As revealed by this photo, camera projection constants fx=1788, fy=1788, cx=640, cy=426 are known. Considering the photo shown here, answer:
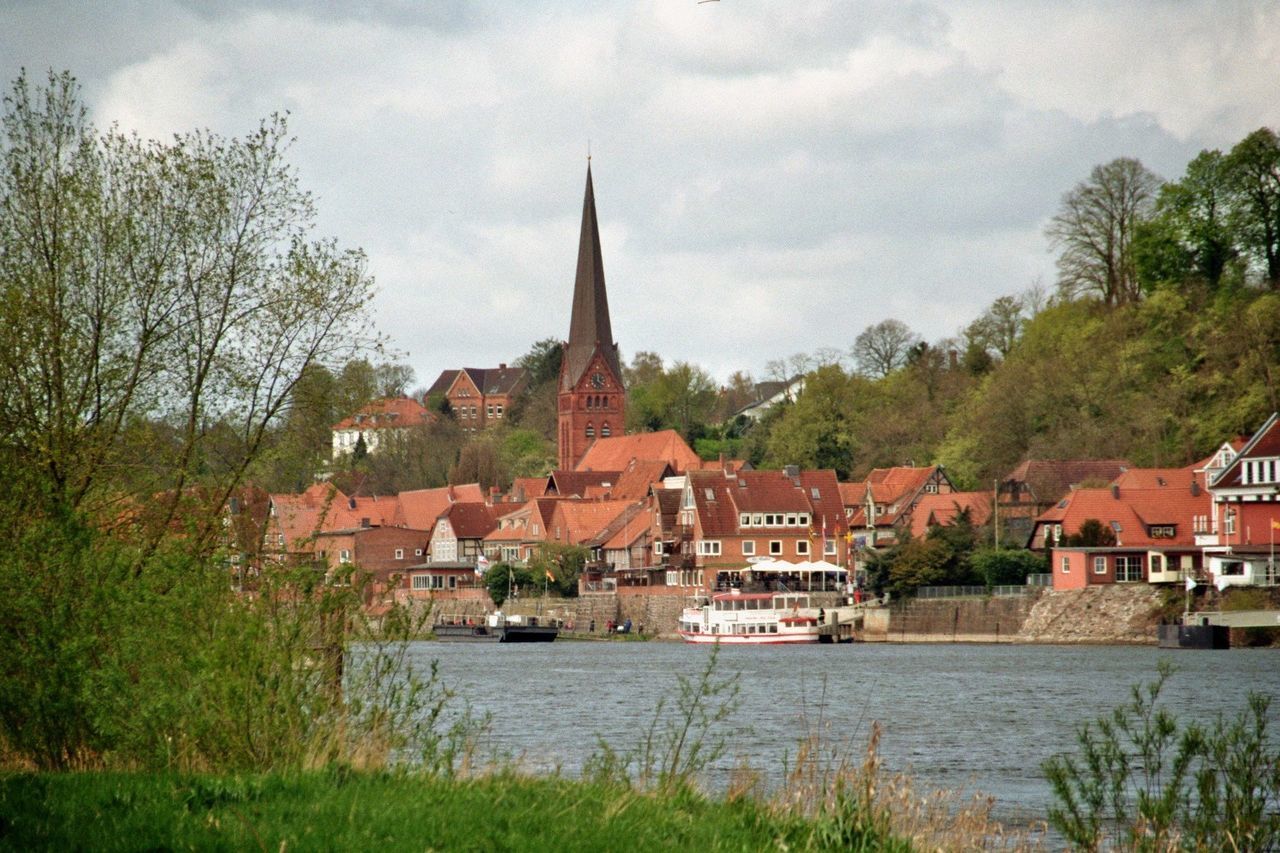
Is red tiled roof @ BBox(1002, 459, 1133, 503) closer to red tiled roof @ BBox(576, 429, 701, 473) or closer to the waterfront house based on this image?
the waterfront house

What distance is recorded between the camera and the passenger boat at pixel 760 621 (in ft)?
268

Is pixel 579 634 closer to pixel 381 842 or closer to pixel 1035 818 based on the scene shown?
pixel 1035 818

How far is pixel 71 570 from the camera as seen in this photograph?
1512 cm

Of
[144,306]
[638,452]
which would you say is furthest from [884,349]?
[144,306]

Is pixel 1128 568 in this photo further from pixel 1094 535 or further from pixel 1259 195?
pixel 1259 195

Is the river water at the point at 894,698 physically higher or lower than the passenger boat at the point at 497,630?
lower

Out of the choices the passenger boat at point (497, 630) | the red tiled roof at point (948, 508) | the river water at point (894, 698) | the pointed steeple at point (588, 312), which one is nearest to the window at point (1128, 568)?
the river water at point (894, 698)

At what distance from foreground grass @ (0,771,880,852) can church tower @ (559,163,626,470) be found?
126865mm

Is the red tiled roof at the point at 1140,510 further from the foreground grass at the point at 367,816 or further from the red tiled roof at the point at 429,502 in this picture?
the foreground grass at the point at 367,816

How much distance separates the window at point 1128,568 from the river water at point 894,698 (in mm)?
5902

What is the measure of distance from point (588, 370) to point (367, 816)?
134 meters

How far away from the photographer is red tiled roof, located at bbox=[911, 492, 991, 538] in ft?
289

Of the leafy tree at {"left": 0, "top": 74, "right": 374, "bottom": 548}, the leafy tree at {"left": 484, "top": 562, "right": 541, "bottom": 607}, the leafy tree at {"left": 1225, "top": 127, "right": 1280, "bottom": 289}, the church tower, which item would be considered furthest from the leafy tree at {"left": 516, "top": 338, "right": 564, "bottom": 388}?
the leafy tree at {"left": 0, "top": 74, "right": 374, "bottom": 548}

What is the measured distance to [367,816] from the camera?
34.3ft
